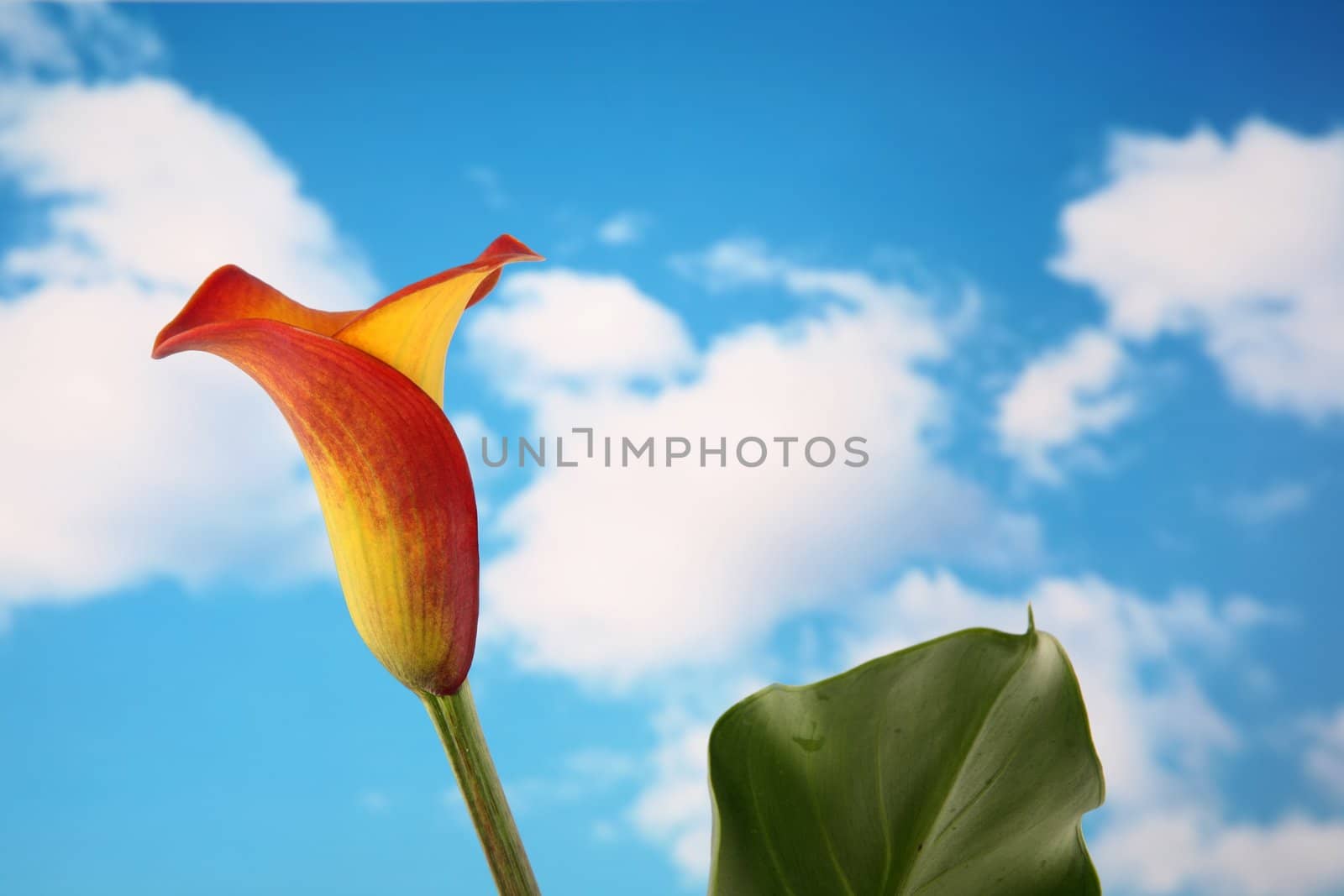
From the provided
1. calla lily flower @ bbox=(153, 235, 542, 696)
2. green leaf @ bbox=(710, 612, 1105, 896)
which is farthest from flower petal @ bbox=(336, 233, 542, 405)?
green leaf @ bbox=(710, 612, 1105, 896)

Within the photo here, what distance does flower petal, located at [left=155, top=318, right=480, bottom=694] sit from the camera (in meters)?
0.23

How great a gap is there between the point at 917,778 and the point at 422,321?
0.14 meters

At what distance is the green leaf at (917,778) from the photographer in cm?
21

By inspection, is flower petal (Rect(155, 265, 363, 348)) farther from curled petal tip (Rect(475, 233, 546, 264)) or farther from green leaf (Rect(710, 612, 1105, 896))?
green leaf (Rect(710, 612, 1105, 896))

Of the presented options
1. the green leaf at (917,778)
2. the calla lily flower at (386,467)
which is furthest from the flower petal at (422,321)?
the green leaf at (917,778)

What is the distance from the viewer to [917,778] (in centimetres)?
23

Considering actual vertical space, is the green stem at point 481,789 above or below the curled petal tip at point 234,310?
below

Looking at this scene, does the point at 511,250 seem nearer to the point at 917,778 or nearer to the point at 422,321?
the point at 422,321

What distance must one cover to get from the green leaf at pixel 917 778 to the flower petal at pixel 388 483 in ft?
0.21

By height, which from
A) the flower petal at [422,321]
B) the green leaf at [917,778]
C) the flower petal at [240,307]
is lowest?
the green leaf at [917,778]

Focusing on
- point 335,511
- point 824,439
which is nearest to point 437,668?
point 335,511

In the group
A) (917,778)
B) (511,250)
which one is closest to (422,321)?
(511,250)

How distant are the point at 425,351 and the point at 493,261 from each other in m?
0.03

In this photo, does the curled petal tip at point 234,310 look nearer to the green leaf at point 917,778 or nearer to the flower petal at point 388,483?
the flower petal at point 388,483
